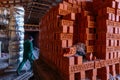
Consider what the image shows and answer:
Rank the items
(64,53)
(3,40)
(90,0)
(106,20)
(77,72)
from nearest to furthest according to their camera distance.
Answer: (77,72), (64,53), (106,20), (90,0), (3,40)

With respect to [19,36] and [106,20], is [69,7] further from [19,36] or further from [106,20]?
[19,36]

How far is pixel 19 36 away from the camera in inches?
236

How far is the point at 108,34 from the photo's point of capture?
2369 millimetres

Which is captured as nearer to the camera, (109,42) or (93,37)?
(109,42)

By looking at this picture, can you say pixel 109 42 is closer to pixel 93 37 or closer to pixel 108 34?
pixel 108 34

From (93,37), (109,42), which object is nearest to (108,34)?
(109,42)

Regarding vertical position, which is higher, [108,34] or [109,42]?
[108,34]

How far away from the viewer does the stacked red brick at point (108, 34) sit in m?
2.35

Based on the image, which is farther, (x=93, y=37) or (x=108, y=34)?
(x=93, y=37)

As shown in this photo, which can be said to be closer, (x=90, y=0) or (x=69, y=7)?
(x=69, y=7)

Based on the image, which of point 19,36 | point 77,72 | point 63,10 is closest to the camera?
point 77,72

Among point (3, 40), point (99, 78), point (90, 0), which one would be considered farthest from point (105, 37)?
point (3, 40)

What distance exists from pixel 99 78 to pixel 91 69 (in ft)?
1.09

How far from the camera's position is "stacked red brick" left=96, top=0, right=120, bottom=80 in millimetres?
2354
